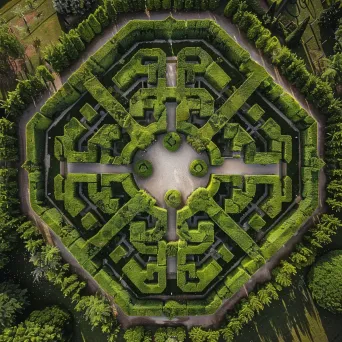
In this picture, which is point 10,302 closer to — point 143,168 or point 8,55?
point 143,168

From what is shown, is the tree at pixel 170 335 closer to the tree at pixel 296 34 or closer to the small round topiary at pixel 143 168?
the small round topiary at pixel 143 168

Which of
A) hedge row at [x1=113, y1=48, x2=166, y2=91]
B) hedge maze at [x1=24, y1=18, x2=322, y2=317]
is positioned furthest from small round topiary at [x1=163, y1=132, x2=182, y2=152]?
hedge row at [x1=113, y1=48, x2=166, y2=91]

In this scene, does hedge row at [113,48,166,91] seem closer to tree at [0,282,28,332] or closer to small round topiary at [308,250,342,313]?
tree at [0,282,28,332]

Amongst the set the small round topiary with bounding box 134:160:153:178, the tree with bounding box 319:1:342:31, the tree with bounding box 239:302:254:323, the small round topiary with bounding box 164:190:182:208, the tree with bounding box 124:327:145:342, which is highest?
the tree with bounding box 319:1:342:31

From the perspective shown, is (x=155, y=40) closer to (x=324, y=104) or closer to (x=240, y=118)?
(x=240, y=118)

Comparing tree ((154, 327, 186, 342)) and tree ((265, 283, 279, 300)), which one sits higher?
tree ((154, 327, 186, 342))

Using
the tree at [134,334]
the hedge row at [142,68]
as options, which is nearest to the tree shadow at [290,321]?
the tree at [134,334]
